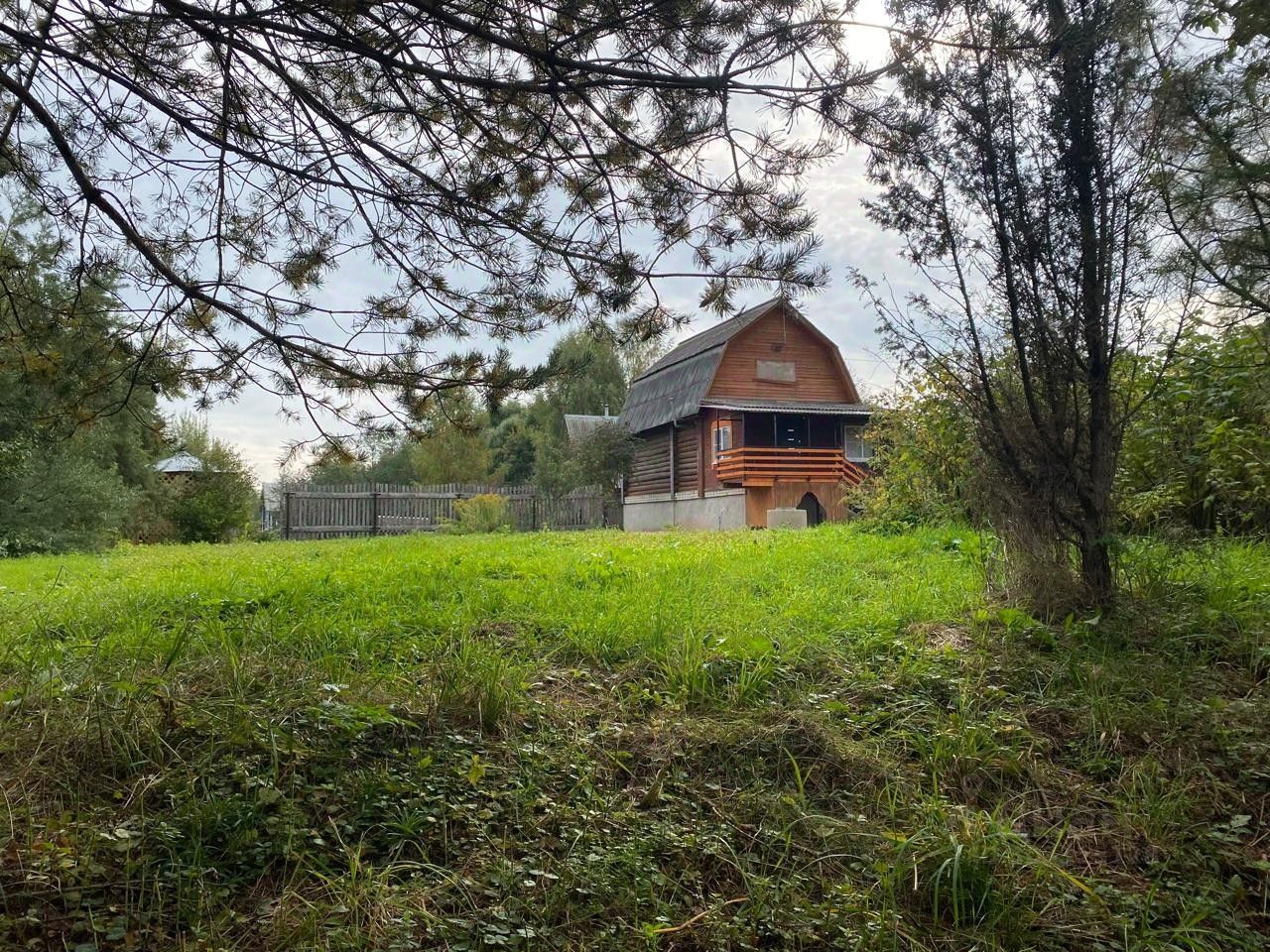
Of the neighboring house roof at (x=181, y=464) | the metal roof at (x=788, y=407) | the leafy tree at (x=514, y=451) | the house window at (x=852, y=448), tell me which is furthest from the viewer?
the leafy tree at (x=514, y=451)

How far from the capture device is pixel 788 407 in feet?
65.8

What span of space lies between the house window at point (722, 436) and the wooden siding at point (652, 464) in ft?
9.36

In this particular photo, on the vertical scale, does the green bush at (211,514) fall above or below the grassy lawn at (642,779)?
above

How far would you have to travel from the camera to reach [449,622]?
4215mm

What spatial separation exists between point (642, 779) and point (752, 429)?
18541mm

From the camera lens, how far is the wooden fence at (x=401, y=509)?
771 inches

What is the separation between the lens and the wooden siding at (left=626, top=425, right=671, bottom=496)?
23328 millimetres

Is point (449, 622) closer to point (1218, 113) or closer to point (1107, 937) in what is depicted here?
point (1107, 937)

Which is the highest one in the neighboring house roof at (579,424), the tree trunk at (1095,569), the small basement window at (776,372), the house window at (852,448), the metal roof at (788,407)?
the small basement window at (776,372)

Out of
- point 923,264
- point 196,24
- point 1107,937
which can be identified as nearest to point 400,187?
point 196,24

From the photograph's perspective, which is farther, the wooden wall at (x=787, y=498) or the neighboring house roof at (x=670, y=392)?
the neighboring house roof at (x=670, y=392)

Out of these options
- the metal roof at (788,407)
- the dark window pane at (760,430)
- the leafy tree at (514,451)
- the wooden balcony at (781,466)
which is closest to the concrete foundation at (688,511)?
the wooden balcony at (781,466)

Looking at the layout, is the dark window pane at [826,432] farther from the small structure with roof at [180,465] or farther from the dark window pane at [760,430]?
the small structure with roof at [180,465]

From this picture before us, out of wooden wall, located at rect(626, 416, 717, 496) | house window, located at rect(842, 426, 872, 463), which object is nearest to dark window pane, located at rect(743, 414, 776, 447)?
wooden wall, located at rect(626, 416, 717, 496)
